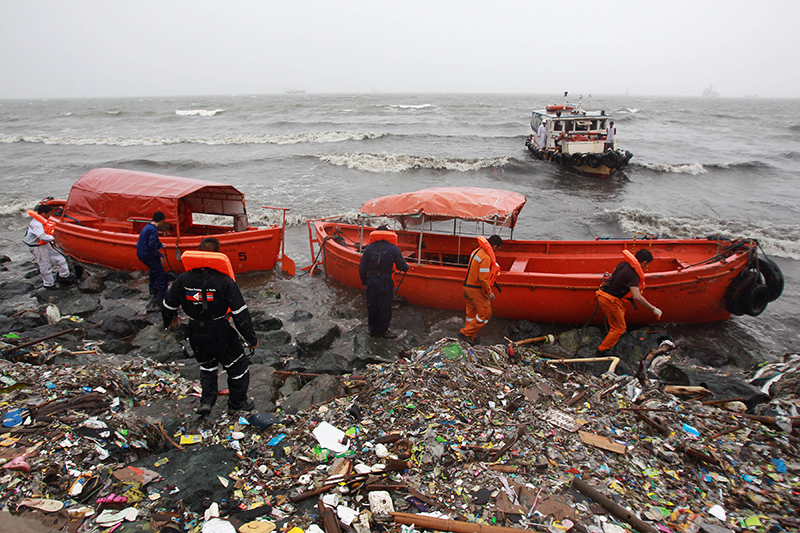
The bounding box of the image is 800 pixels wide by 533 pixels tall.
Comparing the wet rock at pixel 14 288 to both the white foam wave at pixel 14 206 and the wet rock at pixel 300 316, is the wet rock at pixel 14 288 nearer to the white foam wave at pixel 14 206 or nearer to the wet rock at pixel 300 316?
the wet rock at pixel 300 316

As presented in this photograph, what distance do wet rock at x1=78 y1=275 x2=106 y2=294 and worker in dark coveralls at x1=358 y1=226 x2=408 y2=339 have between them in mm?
6150

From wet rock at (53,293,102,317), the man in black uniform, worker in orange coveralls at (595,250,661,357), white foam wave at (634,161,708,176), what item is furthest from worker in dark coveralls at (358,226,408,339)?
white foam wave at (634,161,708,176)

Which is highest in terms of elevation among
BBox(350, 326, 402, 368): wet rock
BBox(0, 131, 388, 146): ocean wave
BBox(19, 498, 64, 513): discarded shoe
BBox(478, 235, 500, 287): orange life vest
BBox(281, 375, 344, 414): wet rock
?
BBox(0, 131, 388, 146): ocean wave

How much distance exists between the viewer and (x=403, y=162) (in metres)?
23.2

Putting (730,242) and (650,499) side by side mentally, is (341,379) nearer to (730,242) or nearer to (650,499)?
(650,499)

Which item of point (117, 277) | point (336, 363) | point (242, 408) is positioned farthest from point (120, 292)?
point (242, 408)

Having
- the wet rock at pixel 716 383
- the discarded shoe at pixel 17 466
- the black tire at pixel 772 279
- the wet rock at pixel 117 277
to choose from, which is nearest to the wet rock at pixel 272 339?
the discarded shoe at pixel 17 466

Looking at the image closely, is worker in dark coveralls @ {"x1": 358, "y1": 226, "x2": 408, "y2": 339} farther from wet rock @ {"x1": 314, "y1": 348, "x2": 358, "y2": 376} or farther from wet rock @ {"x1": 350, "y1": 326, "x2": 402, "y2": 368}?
wet rock @ {"x1": 314, "y1": 348, "x2": 358, "y2": 376}

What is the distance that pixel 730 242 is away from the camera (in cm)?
746

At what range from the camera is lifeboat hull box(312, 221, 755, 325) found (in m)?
6.79

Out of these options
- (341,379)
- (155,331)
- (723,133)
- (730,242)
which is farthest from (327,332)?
(723,133)

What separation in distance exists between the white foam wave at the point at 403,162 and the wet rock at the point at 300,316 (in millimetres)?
15491

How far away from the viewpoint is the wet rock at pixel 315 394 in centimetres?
425

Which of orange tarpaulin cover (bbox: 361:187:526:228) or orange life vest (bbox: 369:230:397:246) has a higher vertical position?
orange tarpaulin cover (bbox: 361:187:526:228)
